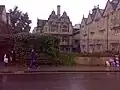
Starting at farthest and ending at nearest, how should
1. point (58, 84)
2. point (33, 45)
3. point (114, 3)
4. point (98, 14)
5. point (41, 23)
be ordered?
point (41, 23), point (98, 14), point (114, 3), point (33, 45), point (58, 84)

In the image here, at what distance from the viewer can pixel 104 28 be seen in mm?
53125

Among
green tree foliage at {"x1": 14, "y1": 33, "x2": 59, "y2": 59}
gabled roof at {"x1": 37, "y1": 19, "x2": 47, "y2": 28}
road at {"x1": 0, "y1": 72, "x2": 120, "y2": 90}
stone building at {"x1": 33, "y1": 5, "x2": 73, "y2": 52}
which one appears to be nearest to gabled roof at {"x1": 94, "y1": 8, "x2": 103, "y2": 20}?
stone building at {"x1": 33, "y1": 5, "x2": 73, "y2": 52}

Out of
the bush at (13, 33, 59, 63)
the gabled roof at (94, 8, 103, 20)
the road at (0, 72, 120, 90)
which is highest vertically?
the gabled roof at (94, 8, 103, 20)

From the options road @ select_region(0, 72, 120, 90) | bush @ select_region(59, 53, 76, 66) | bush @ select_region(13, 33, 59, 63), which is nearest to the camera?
road @ select_region(0, 72, 120, 90)

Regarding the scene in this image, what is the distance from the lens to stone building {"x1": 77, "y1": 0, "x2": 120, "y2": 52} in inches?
1863

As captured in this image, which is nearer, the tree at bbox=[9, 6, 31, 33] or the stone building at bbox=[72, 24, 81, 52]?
the stone building at bbox=[72, 24, 81, 52]

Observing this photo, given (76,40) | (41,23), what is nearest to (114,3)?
(76,40)

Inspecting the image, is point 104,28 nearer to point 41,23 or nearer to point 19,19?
point 41,23

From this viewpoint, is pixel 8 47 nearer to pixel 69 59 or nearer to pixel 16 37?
pixel 16 37

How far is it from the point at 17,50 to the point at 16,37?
1391 millimetres

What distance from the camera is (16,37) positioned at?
31266mm

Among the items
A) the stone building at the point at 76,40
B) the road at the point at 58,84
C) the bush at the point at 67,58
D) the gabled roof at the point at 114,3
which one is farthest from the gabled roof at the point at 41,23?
the road at the point at 58,84

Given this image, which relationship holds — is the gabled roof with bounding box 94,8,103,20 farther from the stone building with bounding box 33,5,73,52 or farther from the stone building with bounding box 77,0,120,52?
the stone building with bounding box 33,5,73,52

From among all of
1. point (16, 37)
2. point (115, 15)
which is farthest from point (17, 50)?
point (115, 15)
